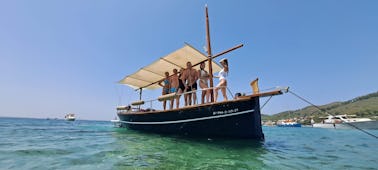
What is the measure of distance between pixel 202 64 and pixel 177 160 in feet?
19.7

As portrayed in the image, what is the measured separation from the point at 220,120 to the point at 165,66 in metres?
4.78

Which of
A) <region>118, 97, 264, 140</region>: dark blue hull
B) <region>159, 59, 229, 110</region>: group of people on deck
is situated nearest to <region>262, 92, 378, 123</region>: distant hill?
<region>159, 59, 229, 110</region>: group of people on deck

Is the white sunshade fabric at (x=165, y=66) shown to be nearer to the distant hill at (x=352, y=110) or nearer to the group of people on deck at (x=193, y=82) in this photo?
the group of people on deck at (x=193, y=82)

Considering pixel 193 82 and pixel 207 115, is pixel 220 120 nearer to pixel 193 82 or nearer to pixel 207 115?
pixel 207 115

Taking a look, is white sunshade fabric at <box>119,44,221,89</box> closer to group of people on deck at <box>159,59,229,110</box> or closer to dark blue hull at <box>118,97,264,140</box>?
group of people on deck at <box>159,59,229,110</box>

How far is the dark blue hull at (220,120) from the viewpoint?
6594mm

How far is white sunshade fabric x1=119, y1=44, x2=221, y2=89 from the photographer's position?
894 centimetres

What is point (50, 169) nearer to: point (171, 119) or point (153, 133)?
point (171, 119)

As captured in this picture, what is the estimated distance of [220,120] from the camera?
6.93m

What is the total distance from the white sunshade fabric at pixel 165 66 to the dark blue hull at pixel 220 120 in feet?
8.84

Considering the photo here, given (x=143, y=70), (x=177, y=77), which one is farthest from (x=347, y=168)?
(x=143, y=70)

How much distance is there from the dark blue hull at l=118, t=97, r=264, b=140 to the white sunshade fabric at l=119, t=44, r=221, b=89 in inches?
106

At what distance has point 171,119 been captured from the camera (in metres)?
8.38

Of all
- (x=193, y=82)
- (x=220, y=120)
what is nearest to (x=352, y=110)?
(x=193, y=82)
